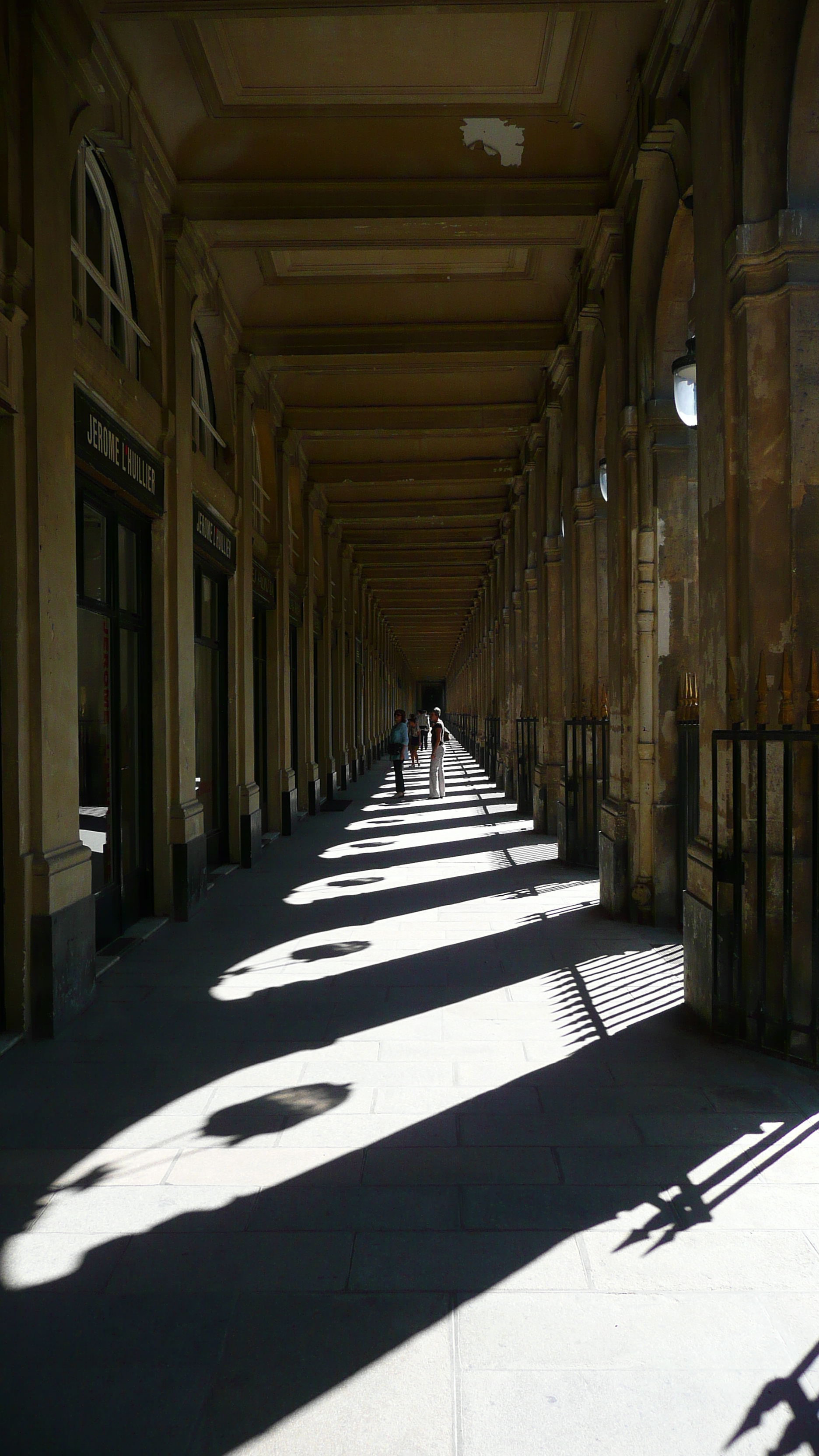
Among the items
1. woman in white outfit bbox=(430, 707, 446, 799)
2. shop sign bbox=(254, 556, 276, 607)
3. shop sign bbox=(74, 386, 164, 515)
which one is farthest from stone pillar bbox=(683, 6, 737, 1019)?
woman in white outfit bbox=(430, 707, 446, 799)

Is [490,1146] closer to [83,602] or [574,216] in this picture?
[83,602]

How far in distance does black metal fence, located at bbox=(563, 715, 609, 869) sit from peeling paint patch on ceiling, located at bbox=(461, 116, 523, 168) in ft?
16.5

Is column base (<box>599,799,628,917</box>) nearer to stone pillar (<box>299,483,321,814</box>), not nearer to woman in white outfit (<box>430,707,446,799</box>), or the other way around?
stone pillar (<box>299,483,321,814</box>)

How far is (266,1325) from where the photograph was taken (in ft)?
8.39

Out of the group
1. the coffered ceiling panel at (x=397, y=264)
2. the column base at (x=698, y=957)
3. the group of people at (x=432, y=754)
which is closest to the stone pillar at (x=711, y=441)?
the column base at (x=698, y=957)

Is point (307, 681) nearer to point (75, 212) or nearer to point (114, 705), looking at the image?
point (114, 705)

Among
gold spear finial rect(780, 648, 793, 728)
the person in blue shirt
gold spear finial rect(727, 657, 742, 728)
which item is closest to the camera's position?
gold spear finial rect(780, 648, 793, 728)

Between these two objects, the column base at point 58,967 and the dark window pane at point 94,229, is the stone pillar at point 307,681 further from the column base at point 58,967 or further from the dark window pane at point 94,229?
the column base at point 58,967

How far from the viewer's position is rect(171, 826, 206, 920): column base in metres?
8.05

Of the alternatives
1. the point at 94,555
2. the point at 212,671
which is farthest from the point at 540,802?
the point at 94,555

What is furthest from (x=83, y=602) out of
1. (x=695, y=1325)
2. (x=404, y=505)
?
(x=404, y=505)

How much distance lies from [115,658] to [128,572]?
32.8 inches

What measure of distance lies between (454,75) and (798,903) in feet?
21.1

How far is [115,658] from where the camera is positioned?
718cm
